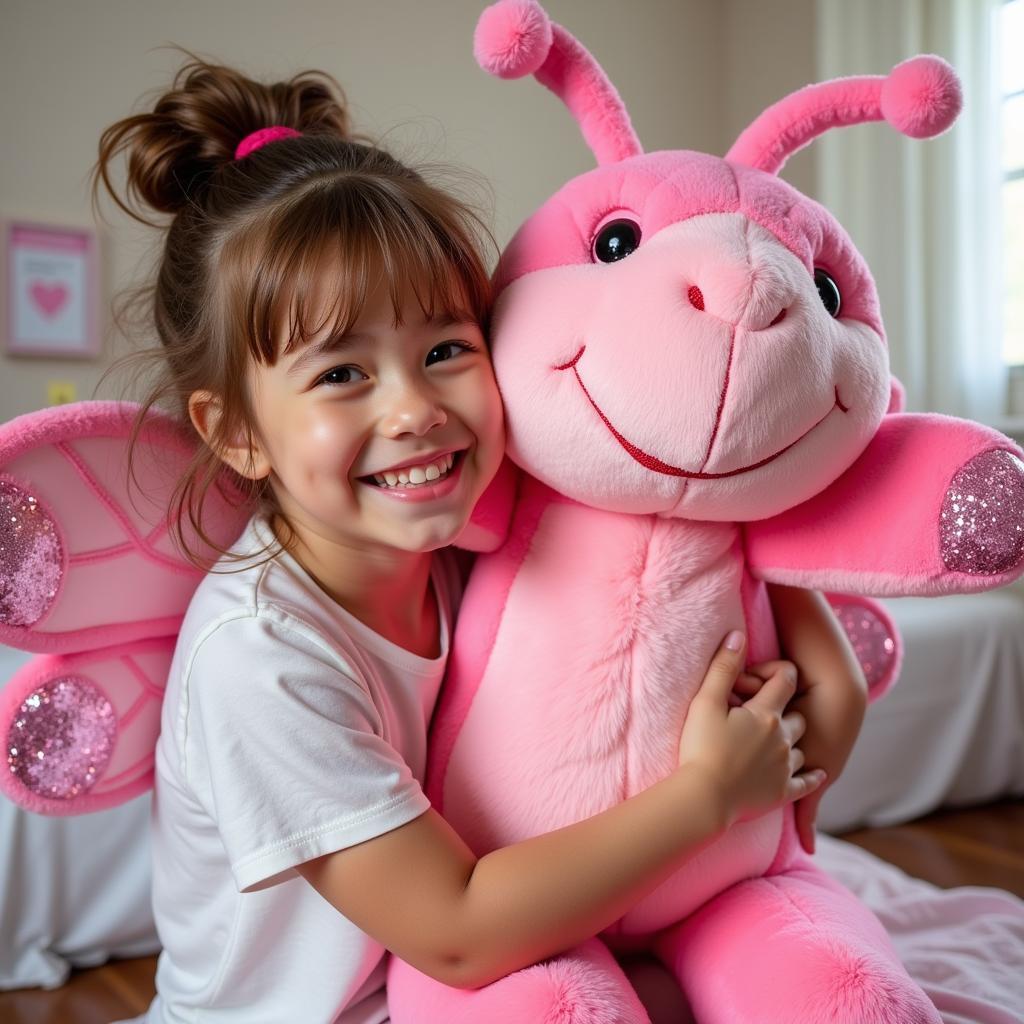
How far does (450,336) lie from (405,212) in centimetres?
10

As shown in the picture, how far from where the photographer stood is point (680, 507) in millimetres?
728

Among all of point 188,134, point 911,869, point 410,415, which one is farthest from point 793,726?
point 911,869

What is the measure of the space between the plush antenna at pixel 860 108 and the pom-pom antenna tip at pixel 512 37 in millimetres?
170

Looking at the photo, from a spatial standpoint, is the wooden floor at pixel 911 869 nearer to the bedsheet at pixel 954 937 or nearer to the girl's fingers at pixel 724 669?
the bedsheet at pixel 954 937

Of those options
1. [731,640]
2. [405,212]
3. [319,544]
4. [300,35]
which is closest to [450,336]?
[405,212]

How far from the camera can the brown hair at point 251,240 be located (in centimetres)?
72

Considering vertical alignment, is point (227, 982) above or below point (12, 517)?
below

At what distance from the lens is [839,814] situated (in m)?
1.91

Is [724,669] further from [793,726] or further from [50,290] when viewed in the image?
[50,290]

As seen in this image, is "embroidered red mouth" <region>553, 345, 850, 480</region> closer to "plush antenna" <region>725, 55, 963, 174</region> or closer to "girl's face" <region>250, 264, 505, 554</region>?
"girl's face" <region>250, 264, 505, 554</region>

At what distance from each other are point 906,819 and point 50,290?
8.10 ft

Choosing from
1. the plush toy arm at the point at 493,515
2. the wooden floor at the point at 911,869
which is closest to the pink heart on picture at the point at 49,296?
the wooden floor at the point at 911,869

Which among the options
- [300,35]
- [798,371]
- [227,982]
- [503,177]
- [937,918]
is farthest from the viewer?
[503,177]

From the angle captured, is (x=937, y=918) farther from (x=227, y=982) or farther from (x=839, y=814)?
(x=227, y=982)
